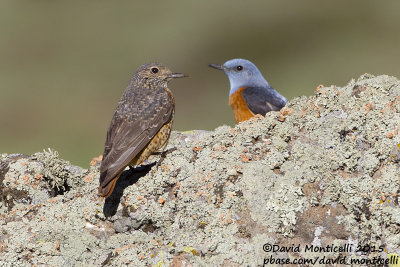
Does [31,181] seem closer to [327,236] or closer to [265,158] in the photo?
[265,158]

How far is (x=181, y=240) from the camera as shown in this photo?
498 cm

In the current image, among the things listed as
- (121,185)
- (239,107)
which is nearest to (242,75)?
(239,107)

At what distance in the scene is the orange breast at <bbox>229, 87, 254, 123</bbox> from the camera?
35.0ft

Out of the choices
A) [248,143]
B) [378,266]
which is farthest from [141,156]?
[378,266]

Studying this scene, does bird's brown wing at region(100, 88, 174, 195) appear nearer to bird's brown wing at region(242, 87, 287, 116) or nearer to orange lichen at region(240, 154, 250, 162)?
orange lichen at region(240, 154, 250, 162)

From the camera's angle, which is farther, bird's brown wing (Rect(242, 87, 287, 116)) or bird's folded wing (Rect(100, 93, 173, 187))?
bird's brown wing (Rect(242, 87, 287, 116))

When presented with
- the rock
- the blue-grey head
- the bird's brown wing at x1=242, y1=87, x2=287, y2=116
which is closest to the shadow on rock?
the rock

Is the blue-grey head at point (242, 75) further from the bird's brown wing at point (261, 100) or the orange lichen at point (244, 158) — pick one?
the orange lichen at point (244, 158)

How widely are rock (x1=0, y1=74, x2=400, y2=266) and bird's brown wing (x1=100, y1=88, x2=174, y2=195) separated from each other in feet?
0.83

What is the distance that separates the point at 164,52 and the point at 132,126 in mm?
19929

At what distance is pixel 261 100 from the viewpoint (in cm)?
1080

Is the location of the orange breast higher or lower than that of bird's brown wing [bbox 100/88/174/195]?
higher

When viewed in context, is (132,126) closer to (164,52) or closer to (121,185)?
(121,185)

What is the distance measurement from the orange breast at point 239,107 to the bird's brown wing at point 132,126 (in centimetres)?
310
